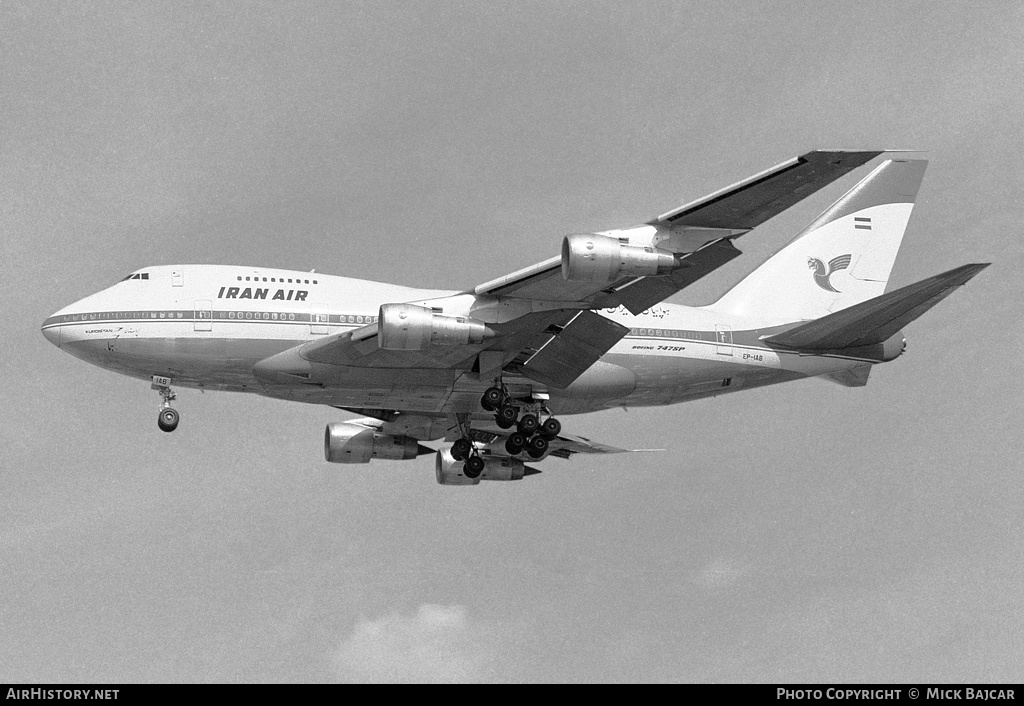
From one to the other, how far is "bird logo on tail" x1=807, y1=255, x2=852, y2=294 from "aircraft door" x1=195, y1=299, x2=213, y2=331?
23.2 metres

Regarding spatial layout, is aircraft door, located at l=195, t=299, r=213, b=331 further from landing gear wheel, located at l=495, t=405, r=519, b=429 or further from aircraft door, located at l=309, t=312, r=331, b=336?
landing gear wheel, located at l=495, t=405, r=519, b=429

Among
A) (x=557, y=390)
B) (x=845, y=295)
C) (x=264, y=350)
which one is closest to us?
(x=264, y=350)

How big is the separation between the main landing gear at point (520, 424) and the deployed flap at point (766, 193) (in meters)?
9.43

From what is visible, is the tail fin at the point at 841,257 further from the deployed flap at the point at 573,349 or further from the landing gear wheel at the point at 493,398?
the landing gear wheel at the point at 493,398

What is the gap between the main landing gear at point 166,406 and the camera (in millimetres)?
44062

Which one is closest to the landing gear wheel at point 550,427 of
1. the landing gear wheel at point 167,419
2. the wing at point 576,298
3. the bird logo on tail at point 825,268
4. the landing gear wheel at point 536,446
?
the landing gear wheel at point 536,446

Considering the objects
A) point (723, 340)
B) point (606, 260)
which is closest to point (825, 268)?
point (723, 340)

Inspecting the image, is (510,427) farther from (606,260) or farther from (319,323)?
(606,260)

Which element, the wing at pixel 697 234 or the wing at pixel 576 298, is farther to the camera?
the wing at pixel 576 298

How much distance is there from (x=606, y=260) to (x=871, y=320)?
1295 cm

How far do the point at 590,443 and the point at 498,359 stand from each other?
11.2 metres

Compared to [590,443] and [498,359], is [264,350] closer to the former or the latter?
[498,359]
